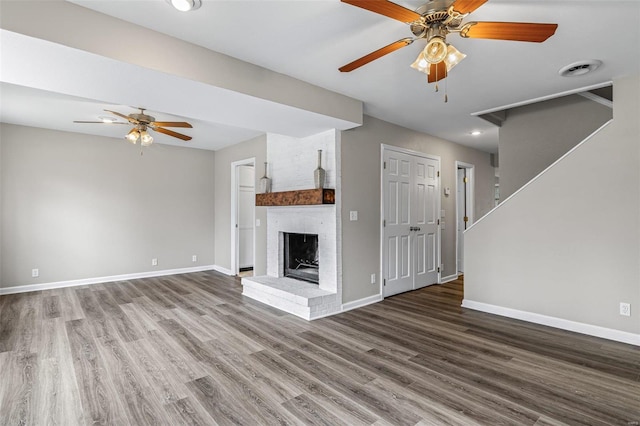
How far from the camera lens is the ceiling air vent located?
2.72 m

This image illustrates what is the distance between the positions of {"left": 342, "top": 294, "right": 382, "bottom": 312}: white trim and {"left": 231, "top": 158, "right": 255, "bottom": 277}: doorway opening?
9.13 ft

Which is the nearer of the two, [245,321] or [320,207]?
[245,321]

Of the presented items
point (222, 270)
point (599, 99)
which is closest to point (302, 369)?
point (222, 270)

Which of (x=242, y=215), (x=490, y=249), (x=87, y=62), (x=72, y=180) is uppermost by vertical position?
(x=87, y=62)

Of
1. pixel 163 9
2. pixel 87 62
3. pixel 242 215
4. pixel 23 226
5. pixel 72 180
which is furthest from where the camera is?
pixel 242 215

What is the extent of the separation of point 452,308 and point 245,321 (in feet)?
8.64

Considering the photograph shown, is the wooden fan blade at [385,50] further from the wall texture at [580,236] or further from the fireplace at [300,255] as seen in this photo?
the fireplace at [300,255]

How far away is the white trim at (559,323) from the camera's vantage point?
9.63ft

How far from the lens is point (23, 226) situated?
4.75 meters

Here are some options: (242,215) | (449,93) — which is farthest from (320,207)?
(242,215)

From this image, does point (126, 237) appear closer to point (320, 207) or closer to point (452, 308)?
point (320, 207)

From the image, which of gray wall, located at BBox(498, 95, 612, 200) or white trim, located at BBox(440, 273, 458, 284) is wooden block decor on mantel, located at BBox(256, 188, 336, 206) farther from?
white trim, located at BBox(440, 273, 458, 284)

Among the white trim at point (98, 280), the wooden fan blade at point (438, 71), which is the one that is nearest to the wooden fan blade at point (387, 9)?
the wooden fan blade at point (438, 71)

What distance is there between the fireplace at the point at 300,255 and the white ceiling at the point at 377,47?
1699 mm
